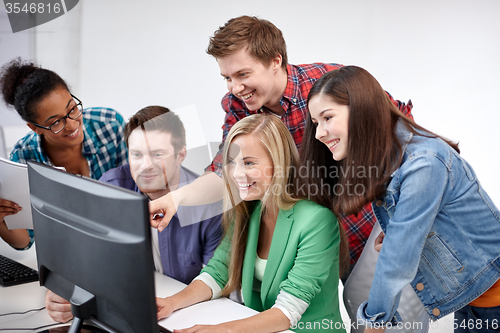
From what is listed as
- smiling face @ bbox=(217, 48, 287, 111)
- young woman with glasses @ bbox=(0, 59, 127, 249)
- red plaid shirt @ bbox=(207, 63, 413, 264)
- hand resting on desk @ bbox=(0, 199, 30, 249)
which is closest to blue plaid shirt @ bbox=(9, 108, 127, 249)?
young woman with glasses @ bbox=(0, 59, 127, 249)

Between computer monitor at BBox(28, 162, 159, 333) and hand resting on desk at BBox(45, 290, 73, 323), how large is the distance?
262 mm

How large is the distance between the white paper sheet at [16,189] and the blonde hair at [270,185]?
64 centimetres

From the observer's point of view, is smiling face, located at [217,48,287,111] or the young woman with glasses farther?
the young woman with glasses

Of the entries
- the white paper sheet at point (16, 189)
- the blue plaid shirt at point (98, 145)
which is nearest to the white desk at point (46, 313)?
the white paper sheet at point (16, 189)

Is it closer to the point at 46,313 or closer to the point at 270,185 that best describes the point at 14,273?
the point at 46,313

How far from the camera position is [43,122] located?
158 centimetres

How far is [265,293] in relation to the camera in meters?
1.26

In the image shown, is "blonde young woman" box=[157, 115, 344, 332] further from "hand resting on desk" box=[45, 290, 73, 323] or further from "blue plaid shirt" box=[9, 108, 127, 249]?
"blue plaid shirt" box=[9, 108, 127, 249]

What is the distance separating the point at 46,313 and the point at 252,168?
0.69 m

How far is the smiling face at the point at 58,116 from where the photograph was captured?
156cm

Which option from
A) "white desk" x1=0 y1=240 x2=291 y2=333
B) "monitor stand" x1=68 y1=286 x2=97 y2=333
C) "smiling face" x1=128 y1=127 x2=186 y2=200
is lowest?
"white desk" x1=0 y1=240 x2=291 y2=333

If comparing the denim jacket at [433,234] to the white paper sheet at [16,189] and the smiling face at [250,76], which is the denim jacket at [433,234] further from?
the white paper sheet at [16,189]

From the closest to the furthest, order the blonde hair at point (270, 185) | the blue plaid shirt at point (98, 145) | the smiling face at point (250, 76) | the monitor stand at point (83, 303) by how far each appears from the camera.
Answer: the monitor stand at point (83, 303) < the blonde hair at point (270, 185) < the smiling face at point (250, 76) < the blue plaid shirt at point (98, 145)

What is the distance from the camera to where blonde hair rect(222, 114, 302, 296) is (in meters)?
1.30
